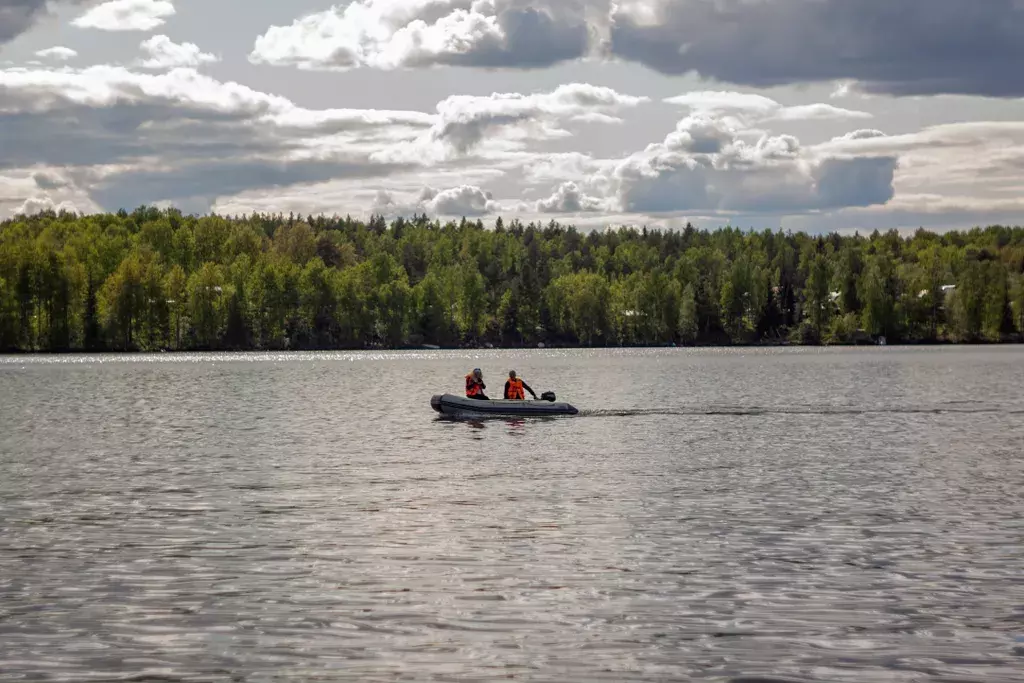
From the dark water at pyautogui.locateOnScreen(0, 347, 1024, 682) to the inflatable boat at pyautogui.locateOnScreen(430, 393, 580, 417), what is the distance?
392 centimetres

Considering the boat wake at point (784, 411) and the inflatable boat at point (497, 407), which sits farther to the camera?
the boat wake at point (784, 411)

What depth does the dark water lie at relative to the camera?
18.0 metres

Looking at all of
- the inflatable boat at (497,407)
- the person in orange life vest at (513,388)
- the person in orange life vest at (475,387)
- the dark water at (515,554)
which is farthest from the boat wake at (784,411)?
the dark water at (515,554)

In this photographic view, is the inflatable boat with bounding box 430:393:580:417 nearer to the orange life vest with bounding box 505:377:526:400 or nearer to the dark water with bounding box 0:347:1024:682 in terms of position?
the orange life vest with bounding box 505:377:526:400

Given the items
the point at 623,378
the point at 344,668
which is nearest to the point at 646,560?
the point at 344,668

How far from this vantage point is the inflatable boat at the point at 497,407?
209ft

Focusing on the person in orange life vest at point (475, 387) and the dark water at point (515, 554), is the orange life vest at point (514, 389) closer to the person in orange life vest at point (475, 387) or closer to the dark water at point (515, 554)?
the person in orange life vest at point (475, 387)

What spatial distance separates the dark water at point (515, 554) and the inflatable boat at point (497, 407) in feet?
12.9

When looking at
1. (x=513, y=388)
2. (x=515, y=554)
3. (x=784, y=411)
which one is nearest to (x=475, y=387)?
(x=513, y=388)

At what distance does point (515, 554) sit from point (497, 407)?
38.3 m

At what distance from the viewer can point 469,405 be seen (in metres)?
64.2

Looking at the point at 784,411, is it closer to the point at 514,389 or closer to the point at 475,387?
the point at 514,389

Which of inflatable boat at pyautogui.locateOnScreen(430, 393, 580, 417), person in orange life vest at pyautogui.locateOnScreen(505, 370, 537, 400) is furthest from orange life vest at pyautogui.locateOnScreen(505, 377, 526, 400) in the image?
inflatable boat at pyautogui.locateOnScreen(430, 393, 580, 417)

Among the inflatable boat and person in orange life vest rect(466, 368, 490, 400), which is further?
person in orange life vest rect(466, 368, 490, 400)
